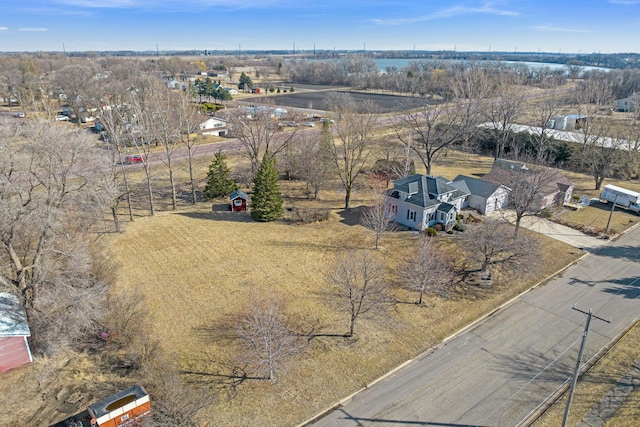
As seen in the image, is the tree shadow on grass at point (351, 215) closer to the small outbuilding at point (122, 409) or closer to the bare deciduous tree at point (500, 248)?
the bare deciduous tree at point (500, 248)

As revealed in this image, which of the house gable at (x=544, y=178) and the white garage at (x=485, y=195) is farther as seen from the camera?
the white garage at (x=485, y=195)

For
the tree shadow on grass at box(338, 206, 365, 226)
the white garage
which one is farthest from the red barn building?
the white garage

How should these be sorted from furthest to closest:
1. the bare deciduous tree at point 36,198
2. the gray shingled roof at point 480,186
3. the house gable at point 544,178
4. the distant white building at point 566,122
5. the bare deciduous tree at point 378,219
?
the distant white building at point 566,122, the gray shingled roof at point 480,186, the house gable at point 544,178, the bare deciduous tree at point 378,219, the bare deciduous tree at point 36,198

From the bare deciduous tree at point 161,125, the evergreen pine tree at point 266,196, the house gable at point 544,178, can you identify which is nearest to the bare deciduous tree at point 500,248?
the house gable at point 544,178

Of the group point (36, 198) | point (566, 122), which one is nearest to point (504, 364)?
point (36, 198)

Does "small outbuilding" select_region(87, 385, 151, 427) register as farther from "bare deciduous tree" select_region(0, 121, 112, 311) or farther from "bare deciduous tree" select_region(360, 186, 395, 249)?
"bare deciduous tree" select_region(360, 186, 395, 249)

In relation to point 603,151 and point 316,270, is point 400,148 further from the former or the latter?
point 316,270

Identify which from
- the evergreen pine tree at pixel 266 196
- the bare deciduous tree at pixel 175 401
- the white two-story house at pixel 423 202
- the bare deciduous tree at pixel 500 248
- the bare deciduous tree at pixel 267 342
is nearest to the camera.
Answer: the bare deciduous tree at pixel 175 401
